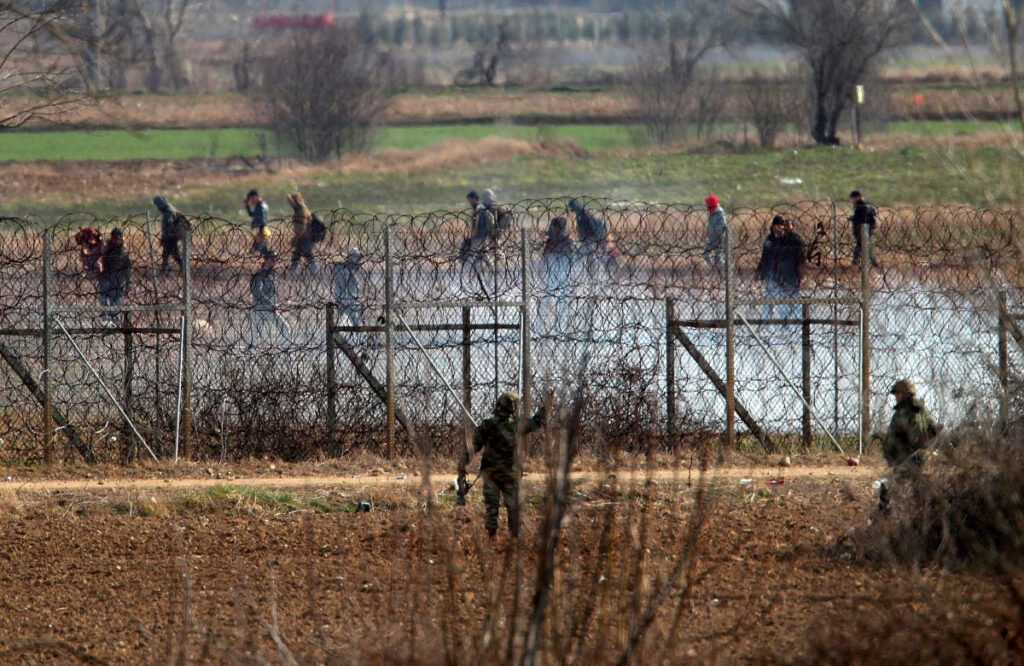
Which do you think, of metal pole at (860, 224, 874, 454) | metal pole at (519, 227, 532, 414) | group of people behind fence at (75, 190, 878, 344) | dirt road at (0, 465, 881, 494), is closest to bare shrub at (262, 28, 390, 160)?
group of people behind fence at (75, 190, 878, 344)

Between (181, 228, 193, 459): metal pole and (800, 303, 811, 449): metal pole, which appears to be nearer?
(181, 228, 193, 459): metal pole

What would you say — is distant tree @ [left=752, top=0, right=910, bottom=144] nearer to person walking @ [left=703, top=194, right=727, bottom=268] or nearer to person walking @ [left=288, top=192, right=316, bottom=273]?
person walking @ [left=703, top=194, right=727, bottom=268]

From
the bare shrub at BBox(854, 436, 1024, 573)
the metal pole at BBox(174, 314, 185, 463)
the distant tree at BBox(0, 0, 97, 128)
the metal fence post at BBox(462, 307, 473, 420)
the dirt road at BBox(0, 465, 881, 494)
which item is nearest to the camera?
the bare shrub at BBox(854, 436, 1024, 573)

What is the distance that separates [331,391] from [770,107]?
32.8 m

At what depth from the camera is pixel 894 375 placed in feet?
38.7

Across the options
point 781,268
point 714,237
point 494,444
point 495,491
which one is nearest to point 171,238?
point 714,237

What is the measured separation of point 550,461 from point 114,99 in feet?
32.1

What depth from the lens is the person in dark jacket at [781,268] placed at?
1202 centimetres

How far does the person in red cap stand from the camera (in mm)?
11810

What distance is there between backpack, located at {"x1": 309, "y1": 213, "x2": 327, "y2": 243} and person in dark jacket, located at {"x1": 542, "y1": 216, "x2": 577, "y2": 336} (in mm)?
2323

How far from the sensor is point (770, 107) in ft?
137

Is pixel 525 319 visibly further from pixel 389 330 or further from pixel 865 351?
pixel 865 351

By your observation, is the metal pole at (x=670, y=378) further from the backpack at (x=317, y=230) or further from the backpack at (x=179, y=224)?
the backpack at (x=179, y=224)

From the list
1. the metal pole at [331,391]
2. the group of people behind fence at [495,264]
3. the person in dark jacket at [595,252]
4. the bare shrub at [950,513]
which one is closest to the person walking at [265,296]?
the group of people behind fence at [495,264]
